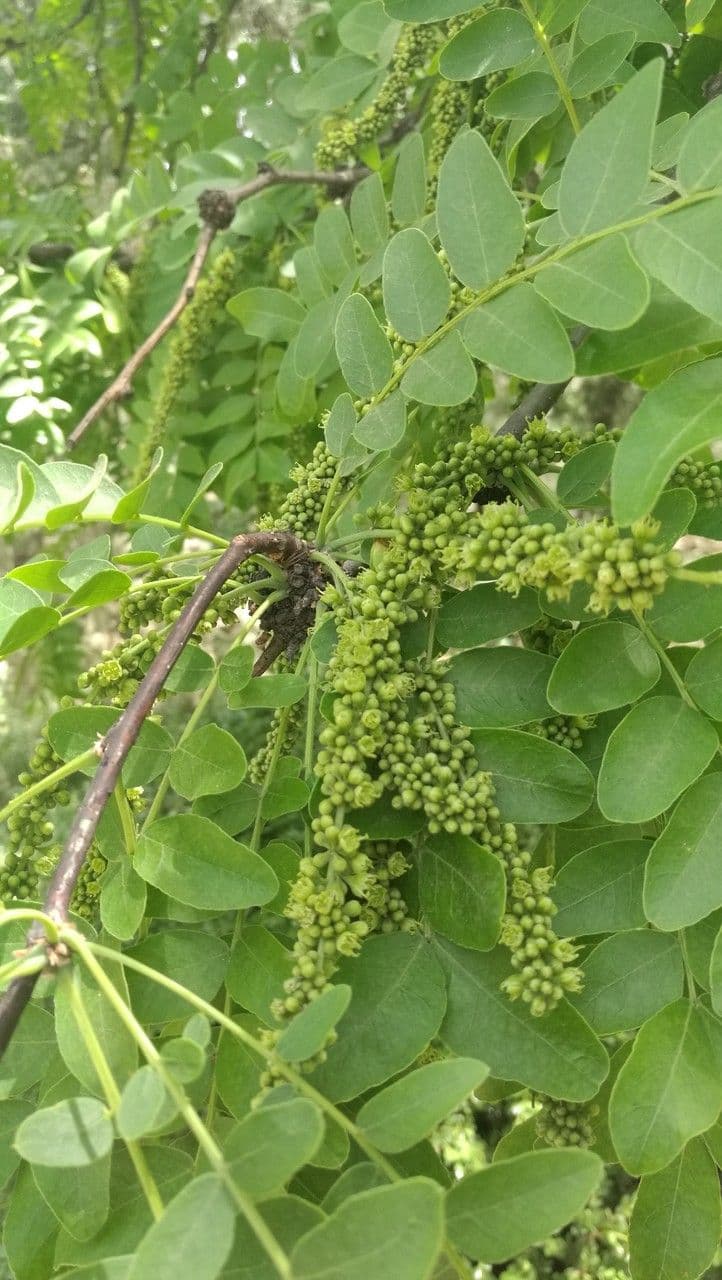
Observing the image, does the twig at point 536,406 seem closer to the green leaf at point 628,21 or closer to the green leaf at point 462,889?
the green leaf at point 628,21

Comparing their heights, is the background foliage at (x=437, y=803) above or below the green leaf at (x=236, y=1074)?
above

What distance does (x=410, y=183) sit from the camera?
151cm

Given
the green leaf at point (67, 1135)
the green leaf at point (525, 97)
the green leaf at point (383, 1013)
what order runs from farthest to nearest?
the green leaf at point (525, 97), the green leaf at point (383, 1013), the green leaf at point (67, 1135)

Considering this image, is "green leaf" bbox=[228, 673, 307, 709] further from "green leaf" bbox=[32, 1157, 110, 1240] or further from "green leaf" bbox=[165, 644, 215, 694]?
"green leaf" bbox=[32, 1157, 110, 1240]

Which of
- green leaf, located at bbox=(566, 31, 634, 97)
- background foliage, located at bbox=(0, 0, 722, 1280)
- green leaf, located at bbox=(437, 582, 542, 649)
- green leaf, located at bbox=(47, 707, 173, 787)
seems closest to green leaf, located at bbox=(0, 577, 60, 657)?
background foliage, located at bbox=(0, 0, 722, 1280)

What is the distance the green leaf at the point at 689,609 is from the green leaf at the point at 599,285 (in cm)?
29

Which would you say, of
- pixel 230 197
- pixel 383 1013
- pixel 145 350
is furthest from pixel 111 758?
pixel 230 197

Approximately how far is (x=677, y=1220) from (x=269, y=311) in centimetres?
161

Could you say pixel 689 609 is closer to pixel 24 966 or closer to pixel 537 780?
pixel 537 780

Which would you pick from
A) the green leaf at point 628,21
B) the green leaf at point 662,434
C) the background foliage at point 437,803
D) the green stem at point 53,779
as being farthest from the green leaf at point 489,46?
the green stem at point 53,779

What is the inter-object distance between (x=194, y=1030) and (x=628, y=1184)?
162 inches

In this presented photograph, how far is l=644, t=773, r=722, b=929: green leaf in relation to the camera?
92cm

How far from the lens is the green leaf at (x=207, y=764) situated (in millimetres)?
1078

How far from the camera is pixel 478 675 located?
108 cm
